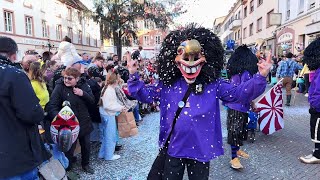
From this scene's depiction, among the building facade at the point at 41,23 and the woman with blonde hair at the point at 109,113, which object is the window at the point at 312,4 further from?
the building facade at the point at 41,23

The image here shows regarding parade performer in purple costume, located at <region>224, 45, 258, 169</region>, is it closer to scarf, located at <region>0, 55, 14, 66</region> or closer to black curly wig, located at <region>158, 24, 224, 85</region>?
black curly wig, located at <region>158, 24, 224, 85</region>

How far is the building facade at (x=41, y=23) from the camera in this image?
1884cm

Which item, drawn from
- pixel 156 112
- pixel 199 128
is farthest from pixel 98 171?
pixel 156 112

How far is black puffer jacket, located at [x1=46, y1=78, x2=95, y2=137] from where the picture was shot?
3.71 metres

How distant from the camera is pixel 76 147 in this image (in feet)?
14.1

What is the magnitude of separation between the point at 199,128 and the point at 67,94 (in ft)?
7.14

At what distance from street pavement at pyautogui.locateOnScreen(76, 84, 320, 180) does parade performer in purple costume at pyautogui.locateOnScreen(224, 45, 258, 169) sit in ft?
1.17

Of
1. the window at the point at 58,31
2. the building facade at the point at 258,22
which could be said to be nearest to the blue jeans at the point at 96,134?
the building facade at the point at 258,22

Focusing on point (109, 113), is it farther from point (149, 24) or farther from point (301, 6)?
point (149, 24)

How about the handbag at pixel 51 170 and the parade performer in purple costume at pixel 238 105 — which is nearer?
the handbag at pixel 51 170

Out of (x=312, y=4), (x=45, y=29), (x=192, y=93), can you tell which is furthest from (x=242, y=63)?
(x=45, y=29)

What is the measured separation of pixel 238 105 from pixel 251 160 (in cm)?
93

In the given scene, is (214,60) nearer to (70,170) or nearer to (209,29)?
(209,29)

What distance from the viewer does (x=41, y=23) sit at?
22688 mm
